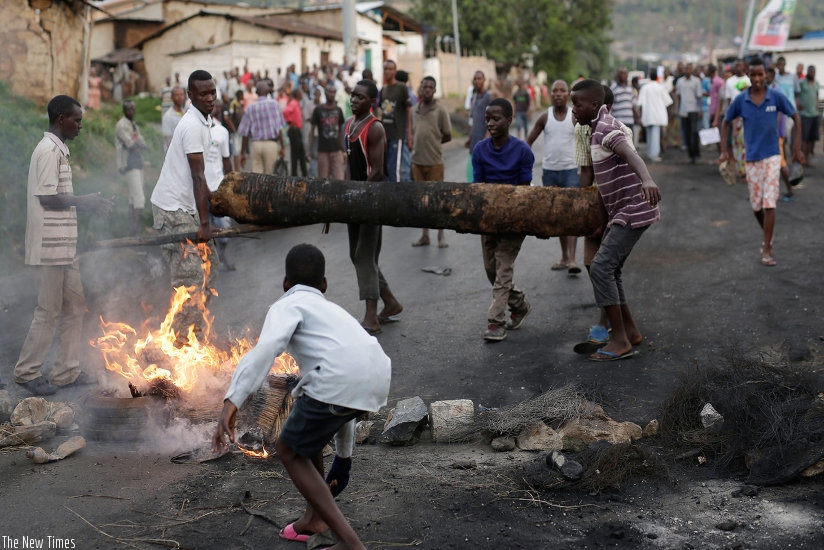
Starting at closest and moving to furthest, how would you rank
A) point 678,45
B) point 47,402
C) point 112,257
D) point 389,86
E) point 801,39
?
point 47,402 < point 112,257 < point 389,86 < point 801,39 < point 678,45

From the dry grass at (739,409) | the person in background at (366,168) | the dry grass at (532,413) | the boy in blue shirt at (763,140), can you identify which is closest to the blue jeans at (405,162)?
the person in background at (366,168)

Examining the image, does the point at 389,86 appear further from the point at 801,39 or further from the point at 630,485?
the point at 801,39

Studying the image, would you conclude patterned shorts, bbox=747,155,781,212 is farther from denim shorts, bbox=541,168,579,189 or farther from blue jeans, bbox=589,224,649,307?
blue jeans, bbox=589,224,649,307

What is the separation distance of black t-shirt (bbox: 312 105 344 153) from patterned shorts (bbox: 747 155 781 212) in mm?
6349

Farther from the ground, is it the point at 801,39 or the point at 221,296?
the point at 801,39

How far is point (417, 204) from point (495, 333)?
1.54 metres

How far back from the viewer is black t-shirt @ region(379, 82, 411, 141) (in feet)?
38.0

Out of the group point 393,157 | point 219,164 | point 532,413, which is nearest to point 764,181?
point 393,157

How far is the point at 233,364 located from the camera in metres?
6.18

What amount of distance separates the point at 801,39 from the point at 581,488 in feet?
146

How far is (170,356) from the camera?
612 centimetres

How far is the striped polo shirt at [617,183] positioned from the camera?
6426 millimetres

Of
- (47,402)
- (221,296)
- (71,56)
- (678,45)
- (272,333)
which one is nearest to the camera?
(272,333)

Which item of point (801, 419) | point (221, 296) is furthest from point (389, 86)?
point (801, 419)
